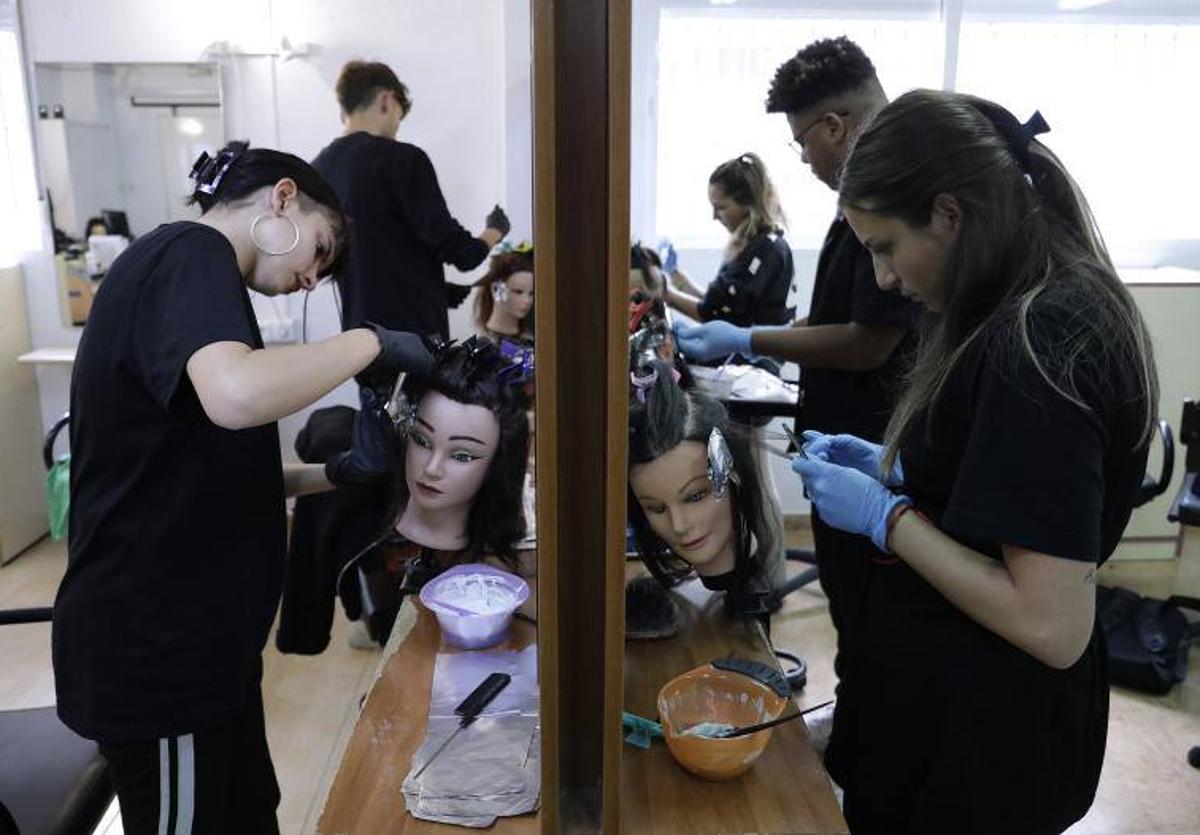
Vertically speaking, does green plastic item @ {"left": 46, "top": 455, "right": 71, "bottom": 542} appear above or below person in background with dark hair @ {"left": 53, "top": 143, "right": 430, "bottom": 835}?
below

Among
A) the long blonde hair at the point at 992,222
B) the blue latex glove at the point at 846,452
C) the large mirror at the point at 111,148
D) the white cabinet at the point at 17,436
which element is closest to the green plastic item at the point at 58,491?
the white cabinet at the point at 17,436

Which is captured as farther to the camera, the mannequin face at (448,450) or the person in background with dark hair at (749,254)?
the person in background with dark hair at (749,254)

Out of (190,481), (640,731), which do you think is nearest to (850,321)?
(640,731)

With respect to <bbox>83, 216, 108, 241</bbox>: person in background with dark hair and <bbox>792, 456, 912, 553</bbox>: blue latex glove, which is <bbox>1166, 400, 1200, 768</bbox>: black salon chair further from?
<bbox>83, 216, 108, 241</bbox>: person in background with dark hair

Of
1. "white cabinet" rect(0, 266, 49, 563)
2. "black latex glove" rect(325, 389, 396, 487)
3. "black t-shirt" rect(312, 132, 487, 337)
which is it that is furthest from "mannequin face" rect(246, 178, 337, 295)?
"white cabinet" rect(0, 266, 49, 563)

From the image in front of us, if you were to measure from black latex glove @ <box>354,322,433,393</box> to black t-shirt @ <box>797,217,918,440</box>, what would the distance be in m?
0.92

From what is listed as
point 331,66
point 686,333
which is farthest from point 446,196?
point 686,333

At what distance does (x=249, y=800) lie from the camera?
4.52 ft

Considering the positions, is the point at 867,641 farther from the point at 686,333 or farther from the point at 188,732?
the point at 686,333

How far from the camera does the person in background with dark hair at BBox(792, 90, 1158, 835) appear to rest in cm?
92

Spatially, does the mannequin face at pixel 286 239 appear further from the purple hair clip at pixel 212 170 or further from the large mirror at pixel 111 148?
the large mirror at pixel 111 148

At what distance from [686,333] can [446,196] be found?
1.62m

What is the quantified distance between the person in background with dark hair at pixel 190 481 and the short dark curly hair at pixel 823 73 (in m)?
1.11

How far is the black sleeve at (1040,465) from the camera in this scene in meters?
0.90
